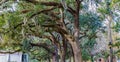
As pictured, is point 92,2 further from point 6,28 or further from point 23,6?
point 6,28

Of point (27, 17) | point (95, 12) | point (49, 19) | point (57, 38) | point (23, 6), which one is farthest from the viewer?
point (57, 38)

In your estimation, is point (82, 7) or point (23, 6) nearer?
point (23, 6)

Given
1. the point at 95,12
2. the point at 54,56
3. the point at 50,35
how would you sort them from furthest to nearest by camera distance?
the point at 54,56
the point at 50,35
the point at 95,12

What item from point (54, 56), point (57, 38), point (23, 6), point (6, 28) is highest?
point (23, 6)

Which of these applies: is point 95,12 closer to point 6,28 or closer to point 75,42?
point 75,42

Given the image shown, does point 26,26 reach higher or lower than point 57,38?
higher

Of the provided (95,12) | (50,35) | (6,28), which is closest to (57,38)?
(50,35)

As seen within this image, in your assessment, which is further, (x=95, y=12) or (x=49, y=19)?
(x=95, y=12)

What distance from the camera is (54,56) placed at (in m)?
19.9

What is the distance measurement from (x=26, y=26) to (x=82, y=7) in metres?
3.47

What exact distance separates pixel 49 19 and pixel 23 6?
5.76 ft

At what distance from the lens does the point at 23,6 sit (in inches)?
458

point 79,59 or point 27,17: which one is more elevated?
point 27,17

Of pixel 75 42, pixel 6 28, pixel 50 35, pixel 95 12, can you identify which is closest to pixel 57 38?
pixel 50 35
